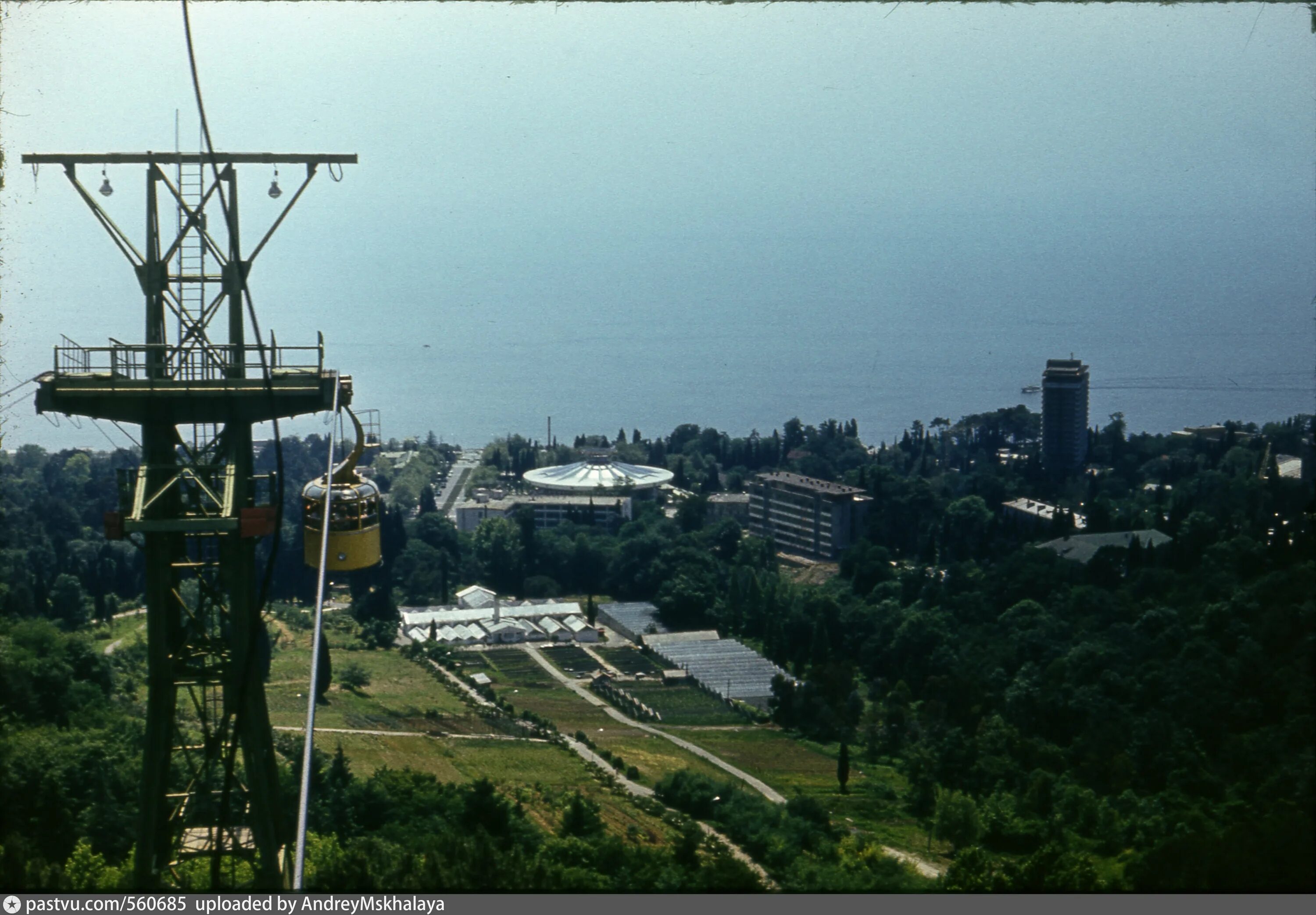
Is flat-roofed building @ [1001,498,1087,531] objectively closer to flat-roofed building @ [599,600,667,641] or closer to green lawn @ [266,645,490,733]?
flat-roofed building @ [599,600,667,641]

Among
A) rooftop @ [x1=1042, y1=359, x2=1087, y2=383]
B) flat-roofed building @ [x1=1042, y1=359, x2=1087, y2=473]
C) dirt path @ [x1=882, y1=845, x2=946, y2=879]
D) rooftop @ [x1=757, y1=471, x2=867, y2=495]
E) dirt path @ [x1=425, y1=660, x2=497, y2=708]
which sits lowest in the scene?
dirt path @ [x1=425, y1=660, x2=497, y2=708]

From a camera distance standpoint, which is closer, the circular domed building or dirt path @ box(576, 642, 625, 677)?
dirt path @ box(576, 642, 625, 677)

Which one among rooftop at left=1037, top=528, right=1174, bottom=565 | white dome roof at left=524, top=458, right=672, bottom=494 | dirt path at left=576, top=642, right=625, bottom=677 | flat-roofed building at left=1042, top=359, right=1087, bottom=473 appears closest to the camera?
dirt path at left=576, top=642, right=625, bottom=677

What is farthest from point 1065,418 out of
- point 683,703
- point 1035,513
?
point 683,703

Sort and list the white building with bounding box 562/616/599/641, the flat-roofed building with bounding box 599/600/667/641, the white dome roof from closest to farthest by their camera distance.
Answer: the white building with bounding box 562/616/599/641 < the flat-roofed building with bounding box 599/600/667/641 < the white dome roof

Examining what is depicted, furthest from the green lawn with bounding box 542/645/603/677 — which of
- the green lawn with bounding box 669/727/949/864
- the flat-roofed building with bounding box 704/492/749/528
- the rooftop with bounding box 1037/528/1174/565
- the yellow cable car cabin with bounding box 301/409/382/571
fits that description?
the yellow cable car cabin with bounding box 301/409/382/571

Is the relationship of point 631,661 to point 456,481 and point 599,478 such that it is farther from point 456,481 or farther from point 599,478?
point 456,481

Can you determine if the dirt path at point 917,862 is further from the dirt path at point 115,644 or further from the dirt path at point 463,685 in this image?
the dirt path at point 115,644
